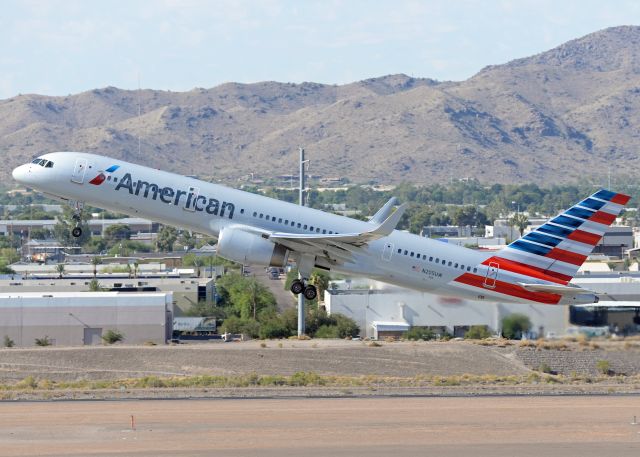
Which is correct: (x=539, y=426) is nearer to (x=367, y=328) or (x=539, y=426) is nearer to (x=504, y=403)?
(x=504, y=403)

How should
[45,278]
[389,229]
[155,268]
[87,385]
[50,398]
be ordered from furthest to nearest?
1. [155,268]
2. [45,278]
3. [87,385]
4. [50,398]
5. [389,229]

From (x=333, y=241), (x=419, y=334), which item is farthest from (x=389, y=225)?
(x=419, y=334)

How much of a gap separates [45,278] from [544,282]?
78.7 meters

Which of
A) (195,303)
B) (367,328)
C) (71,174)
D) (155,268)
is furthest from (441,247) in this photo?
(155,268)

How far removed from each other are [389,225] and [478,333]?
2490cm

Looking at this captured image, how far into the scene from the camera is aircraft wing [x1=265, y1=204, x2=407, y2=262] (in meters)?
57.6

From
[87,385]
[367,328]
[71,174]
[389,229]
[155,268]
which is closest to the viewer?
[389,229]

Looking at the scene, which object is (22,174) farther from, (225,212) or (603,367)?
(603,367)

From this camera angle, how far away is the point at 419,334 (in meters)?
88.9

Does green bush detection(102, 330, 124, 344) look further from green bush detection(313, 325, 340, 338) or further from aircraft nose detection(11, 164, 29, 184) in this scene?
aircraft nose detection(11, 164, 29, 184)

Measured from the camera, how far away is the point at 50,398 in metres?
66.3

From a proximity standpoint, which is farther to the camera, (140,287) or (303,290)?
(140,287)

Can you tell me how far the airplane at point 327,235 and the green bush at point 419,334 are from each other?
23.8 m

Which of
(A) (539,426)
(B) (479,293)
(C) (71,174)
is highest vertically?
(C) (71,174)
